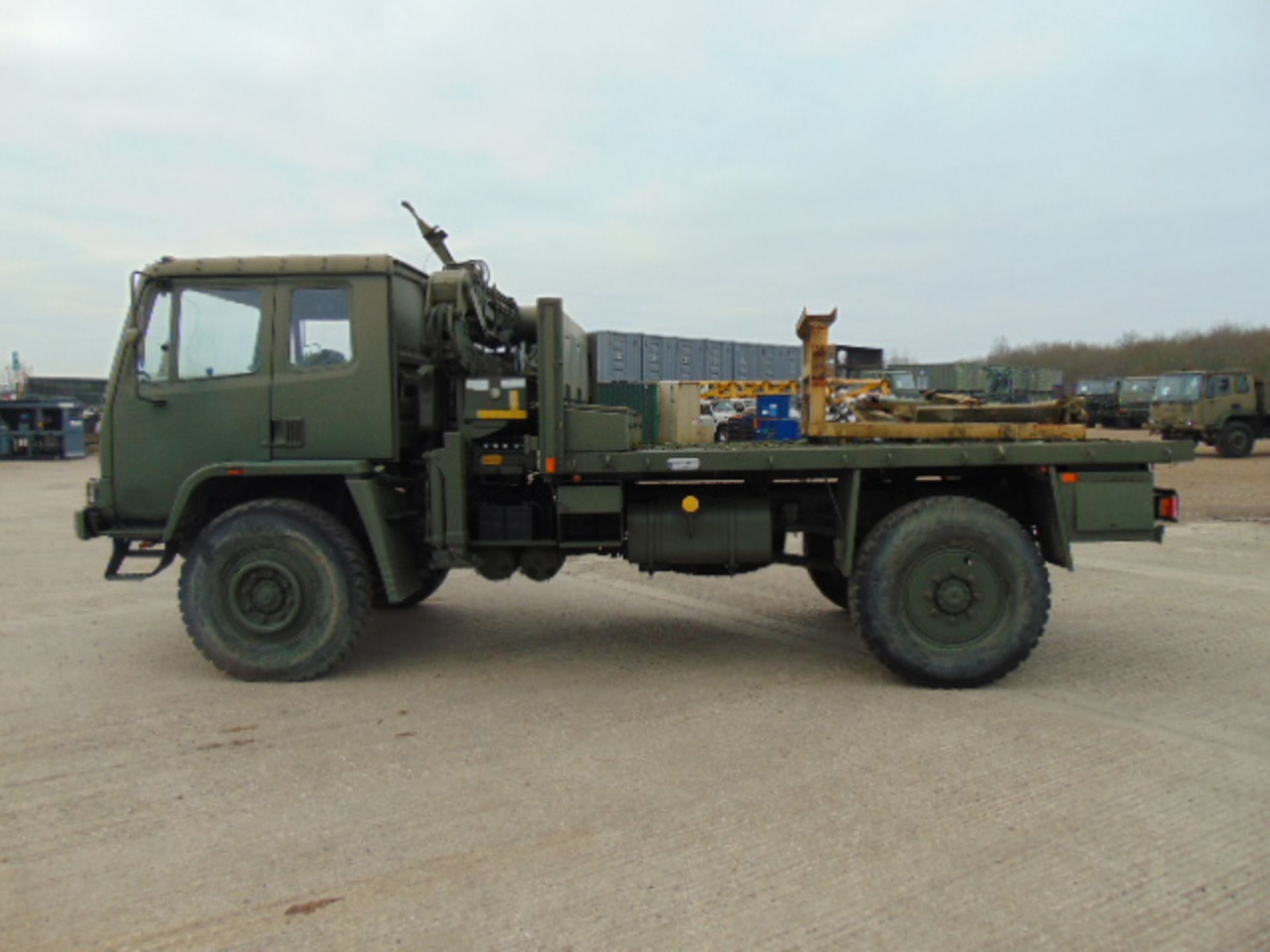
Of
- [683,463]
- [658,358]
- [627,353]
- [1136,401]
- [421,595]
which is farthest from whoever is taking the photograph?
[1136,401]

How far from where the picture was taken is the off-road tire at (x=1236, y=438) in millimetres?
25609

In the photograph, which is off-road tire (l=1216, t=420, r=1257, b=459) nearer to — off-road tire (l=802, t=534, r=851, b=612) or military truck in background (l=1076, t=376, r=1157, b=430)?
military truck in background (l=1076, t=376, r=1157, b=430)

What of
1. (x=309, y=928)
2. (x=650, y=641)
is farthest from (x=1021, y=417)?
(x=309, y=928)

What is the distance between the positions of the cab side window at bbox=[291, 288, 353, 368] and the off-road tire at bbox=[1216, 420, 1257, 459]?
88.3ft

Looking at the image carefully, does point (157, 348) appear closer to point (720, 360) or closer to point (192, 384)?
point (192, 384)

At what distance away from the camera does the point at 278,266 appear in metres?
5.87

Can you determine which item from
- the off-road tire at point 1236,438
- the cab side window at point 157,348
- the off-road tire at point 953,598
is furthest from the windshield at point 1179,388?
the cab side window at point 157,348

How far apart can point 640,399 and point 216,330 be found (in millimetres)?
3458

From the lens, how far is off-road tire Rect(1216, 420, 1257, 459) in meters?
25.6

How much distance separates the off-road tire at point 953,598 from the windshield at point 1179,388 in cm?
2450

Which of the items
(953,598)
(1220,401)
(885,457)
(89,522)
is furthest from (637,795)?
(1220,401)

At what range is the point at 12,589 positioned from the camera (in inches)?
351

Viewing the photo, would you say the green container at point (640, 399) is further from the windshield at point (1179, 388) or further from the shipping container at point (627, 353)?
the windshield at point (1179, 388)

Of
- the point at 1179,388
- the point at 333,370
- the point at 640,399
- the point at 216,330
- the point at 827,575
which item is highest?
the point at 1179,388
